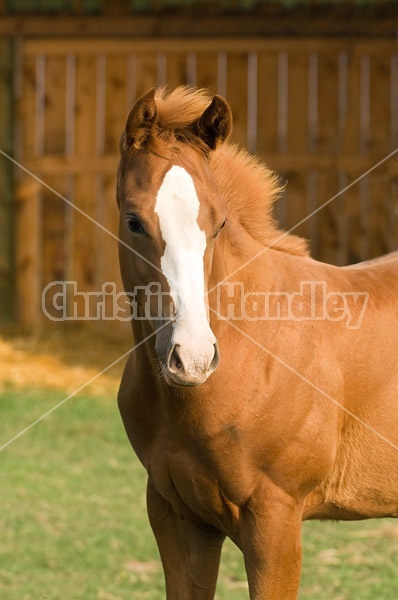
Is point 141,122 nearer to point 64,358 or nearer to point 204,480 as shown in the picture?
point 204,480

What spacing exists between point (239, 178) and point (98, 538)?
2.70 m

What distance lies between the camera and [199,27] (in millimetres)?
9609

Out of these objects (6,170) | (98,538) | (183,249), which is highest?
(6,170)

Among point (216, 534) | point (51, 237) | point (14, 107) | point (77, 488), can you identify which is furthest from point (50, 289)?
point (216, 534)

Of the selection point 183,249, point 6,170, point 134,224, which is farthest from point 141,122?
point 6,170

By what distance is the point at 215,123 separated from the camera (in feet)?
10.3

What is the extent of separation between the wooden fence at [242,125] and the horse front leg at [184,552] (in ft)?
21.0

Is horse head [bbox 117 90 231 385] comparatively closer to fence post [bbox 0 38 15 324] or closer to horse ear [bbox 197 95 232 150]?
horse ear [bbox 197 95 232 150]

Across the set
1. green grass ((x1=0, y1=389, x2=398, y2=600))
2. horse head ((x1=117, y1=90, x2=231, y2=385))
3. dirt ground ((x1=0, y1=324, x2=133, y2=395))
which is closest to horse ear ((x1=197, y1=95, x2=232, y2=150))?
horse head ((x1=117, y1=90, x2=231, y2=385))

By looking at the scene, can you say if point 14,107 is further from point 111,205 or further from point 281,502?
point 281,502

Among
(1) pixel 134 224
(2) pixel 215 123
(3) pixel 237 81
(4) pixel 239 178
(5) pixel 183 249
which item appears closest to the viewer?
(5) pixel 183 249

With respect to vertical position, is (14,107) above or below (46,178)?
above

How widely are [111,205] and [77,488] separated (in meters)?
4.06

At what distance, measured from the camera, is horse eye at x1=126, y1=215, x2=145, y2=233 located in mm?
2963
